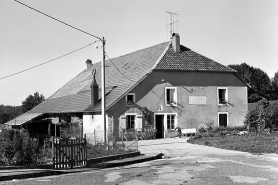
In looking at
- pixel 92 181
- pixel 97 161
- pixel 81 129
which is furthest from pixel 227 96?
pixel 92 181

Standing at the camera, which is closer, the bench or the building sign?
the bench

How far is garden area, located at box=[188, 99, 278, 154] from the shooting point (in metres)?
21.0

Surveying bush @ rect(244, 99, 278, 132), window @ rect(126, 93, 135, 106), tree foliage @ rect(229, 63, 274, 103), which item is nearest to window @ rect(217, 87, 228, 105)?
bush @ rect(244, 99, 278, 132)

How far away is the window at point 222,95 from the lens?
34.7 metres

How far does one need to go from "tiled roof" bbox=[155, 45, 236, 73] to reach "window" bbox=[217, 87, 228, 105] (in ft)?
5.75

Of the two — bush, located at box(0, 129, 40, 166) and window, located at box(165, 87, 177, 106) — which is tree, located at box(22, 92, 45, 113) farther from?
bush, located at box(0, 129, 40, 166)

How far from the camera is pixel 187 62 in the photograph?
113 ft

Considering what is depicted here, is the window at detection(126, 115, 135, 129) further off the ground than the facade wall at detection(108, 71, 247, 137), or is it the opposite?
the facade wall at detection(108, 71, 247, 137)

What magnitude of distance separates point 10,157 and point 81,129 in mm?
16510

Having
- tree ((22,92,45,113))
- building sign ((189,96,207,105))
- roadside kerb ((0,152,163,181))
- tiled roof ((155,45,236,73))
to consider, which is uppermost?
tiled roof ((155,45,236,73))

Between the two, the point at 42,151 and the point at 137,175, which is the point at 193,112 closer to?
the point at 42,151

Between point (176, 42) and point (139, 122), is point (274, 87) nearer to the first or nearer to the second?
point (176, 42)

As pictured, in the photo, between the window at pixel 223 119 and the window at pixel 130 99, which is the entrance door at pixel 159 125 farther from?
the window at pixel 223 119

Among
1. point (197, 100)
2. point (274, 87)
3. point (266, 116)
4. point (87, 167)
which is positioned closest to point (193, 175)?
point (87, 167)
